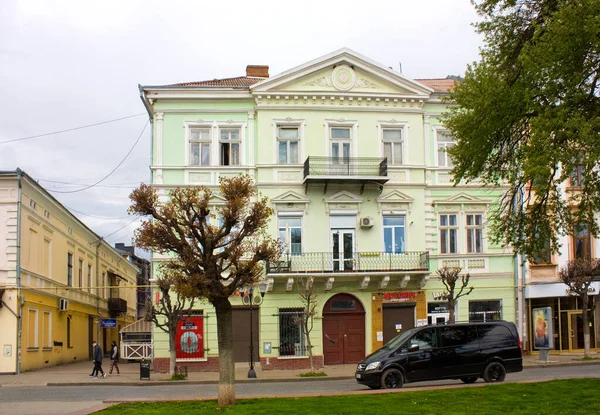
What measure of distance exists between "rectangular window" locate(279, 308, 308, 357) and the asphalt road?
17.6 feet

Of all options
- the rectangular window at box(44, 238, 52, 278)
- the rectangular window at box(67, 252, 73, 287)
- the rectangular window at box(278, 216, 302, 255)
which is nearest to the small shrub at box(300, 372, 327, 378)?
the rectangular window at box(278, 216, 302, 255)

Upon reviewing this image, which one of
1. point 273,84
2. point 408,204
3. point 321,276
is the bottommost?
point 321,276

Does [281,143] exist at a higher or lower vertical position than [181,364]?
higher

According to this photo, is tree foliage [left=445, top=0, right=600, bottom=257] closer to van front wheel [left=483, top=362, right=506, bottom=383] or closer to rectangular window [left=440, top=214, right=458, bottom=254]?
van front wheel [left=483, top=362, right=506, bottom=383]

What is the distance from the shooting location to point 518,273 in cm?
3500

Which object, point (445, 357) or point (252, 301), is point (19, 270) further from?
point (445, 357)

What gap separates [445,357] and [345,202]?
43.6 ft

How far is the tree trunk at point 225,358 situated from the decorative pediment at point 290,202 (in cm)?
1571

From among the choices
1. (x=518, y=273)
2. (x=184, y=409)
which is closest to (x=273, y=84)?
(x=518, y=273)

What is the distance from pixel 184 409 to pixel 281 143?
Result: 62.7 feet

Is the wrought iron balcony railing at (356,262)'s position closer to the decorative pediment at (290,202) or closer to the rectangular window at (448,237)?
the rectangular window at (448,237)

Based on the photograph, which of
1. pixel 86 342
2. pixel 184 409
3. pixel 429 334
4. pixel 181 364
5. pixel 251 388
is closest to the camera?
pixel 184 409

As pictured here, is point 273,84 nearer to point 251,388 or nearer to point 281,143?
point 281,143

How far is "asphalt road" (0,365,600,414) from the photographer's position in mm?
20422
